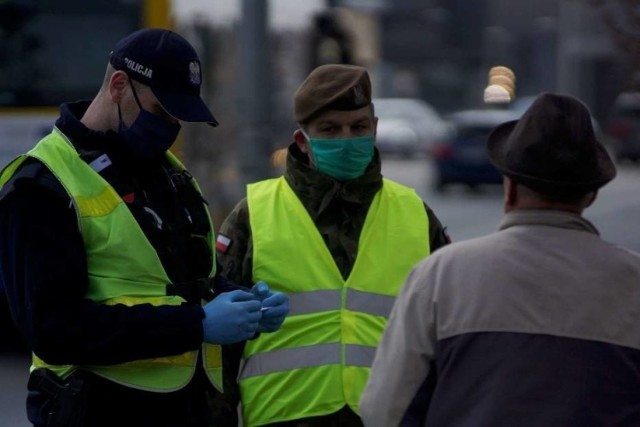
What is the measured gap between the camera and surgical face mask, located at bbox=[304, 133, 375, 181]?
4078 mm

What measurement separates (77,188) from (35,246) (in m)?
0.17

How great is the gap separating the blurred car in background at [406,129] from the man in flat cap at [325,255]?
37456 millimetres

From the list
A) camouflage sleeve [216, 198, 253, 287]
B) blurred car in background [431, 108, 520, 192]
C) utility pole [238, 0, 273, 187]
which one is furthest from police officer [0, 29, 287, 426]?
blurred car in background [431, 108, 520, 192]

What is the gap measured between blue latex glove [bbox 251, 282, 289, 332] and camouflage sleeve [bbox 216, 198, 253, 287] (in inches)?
12.9

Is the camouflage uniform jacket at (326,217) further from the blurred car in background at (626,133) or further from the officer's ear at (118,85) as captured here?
the blurred car in background at (626,133)

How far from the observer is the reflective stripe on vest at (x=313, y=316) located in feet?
12.7

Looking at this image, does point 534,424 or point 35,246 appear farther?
point 35,246

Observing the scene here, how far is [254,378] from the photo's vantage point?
3.91 meters

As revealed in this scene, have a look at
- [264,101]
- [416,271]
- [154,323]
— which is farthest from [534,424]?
[264,101]

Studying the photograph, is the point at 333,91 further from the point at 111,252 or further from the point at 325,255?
the point at 111,252

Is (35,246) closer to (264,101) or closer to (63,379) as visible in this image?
(63,379)

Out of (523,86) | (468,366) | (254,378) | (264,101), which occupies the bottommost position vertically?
(523,86)

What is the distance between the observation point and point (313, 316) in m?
3.93

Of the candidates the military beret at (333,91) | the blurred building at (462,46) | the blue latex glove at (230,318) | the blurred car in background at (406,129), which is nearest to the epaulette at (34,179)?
the blue latex glove at (230,318)
